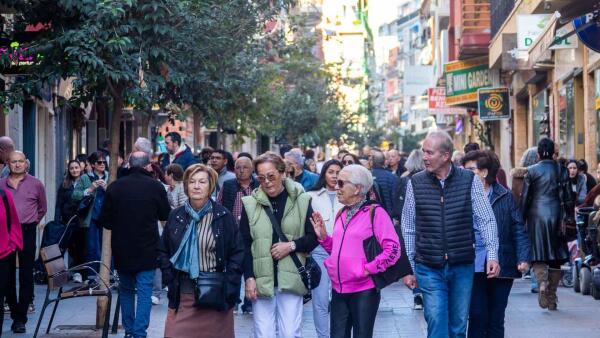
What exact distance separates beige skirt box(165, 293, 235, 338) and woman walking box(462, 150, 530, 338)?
2.06 metres

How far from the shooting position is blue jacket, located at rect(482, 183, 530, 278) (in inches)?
407

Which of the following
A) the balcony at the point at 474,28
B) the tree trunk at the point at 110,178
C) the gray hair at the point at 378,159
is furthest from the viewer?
the balcony at the point at 474,28

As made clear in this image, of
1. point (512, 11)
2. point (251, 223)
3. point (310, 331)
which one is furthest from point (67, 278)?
point (512, 11)

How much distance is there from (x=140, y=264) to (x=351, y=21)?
396 feet

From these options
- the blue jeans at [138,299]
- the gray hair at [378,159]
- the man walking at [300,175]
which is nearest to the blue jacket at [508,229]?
the blue jeans at [138,299]

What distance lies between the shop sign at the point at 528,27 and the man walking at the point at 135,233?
1211 centimetres

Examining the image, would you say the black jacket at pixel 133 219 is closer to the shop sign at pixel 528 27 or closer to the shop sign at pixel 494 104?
the shop sign at pixel 528 27

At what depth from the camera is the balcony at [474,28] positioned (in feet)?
113

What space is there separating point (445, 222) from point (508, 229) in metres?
1.64

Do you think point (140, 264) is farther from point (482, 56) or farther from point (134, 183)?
point (482, 56)

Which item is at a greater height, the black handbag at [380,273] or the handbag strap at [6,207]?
the handbag strap at [6,207]

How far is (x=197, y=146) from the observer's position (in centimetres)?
4494

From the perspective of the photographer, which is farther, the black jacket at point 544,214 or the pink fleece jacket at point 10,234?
the black jacket at point 544,214

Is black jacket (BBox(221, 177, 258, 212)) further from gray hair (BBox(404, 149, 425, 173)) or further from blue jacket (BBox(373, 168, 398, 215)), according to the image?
blue jacket (BBox(373, 168, 398, 215))
